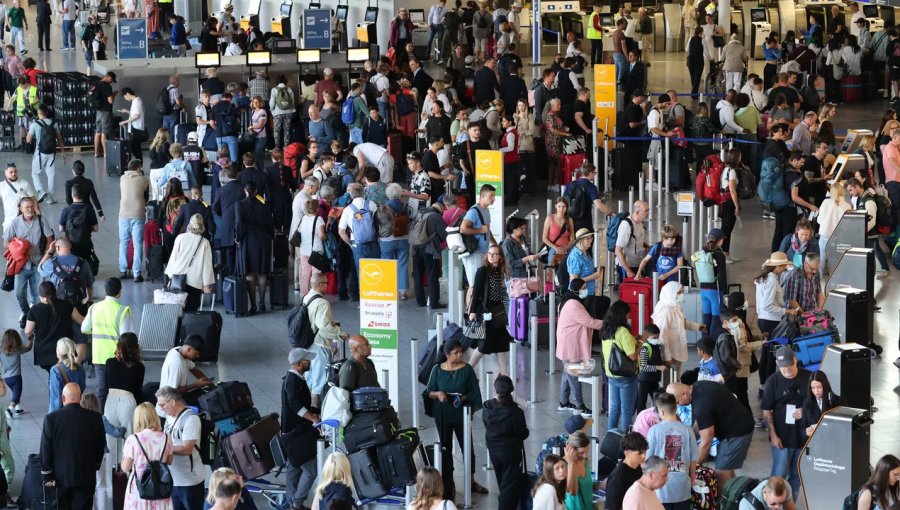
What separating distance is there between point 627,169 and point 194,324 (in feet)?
31.0

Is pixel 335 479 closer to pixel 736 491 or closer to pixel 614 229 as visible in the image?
pixel 736 491

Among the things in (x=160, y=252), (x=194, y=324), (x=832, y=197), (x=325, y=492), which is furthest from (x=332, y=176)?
(x=325, y=492)

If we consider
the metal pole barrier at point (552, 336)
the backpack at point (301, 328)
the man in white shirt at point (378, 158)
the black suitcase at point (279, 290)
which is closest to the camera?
the backpack at point (301, 328)

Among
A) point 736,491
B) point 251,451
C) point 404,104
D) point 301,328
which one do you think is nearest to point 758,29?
point 404,104

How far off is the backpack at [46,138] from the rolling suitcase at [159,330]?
7265 mm

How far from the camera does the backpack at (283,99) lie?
81.3 feet

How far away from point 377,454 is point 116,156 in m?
14.6

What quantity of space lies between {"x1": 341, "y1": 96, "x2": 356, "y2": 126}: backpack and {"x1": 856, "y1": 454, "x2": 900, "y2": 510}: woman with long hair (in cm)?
1446

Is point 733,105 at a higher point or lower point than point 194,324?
higher

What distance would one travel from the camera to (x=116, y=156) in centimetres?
2450

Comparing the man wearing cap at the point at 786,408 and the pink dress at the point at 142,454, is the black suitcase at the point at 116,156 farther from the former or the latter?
the man wearing cap at the point at 786,408

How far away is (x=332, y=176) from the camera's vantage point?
18.0 metres

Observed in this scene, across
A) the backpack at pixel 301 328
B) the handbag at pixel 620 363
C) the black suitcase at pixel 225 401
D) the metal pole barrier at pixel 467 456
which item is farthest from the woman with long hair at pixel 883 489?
the backpack at pixel 301 328

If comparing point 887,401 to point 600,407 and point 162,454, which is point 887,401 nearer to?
point 600,407
